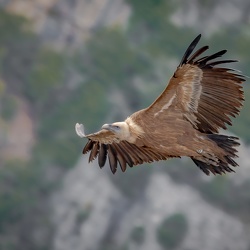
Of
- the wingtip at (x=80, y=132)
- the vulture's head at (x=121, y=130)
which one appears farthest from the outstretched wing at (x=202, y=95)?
the wingtip at (x=80, y=132)

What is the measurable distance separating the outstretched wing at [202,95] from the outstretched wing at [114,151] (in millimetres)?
634

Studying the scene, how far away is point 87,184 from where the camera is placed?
1314 cm

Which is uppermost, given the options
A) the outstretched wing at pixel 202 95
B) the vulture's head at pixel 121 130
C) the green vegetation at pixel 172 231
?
the green vegetation at pixel 172 231

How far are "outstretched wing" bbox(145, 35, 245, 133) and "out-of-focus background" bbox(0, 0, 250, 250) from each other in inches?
242

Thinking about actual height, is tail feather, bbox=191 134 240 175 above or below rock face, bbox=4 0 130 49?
below

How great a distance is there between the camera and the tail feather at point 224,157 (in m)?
6.31

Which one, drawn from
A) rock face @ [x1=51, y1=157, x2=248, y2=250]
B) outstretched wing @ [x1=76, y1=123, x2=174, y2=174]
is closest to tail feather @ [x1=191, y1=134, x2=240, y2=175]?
outstretched wing @ [x1=76, y1=123, x2=174, y2=174]

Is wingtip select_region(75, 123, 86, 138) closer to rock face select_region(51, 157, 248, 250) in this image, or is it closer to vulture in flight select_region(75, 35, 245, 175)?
vulture in flight select_region(75, 35, 245, 175)

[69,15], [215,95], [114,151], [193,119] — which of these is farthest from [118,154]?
[69,15]

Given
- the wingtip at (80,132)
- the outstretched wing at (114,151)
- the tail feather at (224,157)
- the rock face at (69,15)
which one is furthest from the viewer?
the rock face at (69,15)

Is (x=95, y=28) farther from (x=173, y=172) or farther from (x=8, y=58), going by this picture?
(x=173, y=172)

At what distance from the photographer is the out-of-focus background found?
12.7m

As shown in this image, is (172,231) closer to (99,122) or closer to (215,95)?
(99,122)

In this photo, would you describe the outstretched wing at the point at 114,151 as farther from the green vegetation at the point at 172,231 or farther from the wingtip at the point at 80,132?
the green vegetation at the point at 172,231
